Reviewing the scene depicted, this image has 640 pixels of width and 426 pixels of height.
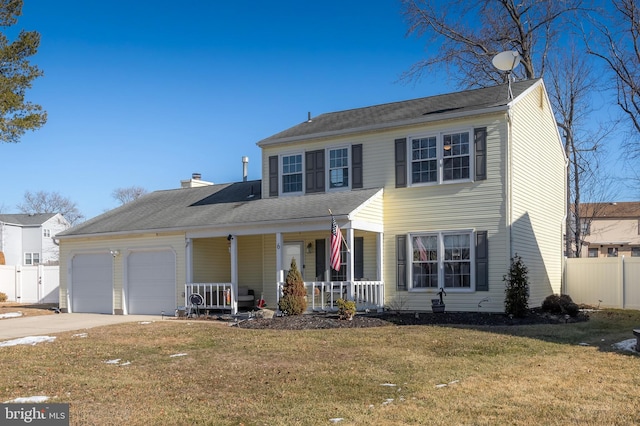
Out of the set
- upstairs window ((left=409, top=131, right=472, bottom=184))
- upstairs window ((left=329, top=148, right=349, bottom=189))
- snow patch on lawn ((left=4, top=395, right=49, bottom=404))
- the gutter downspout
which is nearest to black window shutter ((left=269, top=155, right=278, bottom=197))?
upstairs window ((left=329, top=148, right=349, bottom=189))

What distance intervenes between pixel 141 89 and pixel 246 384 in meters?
14.0

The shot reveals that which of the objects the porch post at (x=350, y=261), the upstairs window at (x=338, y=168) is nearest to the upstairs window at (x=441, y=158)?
the upstairs window at (x=338, y=168)

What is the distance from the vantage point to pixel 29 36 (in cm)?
2064

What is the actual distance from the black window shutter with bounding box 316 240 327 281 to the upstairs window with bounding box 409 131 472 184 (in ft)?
11.6

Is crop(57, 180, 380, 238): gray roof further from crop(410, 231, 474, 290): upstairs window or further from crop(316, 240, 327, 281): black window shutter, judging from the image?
crop(410, 231, 474, 290): upstairs window

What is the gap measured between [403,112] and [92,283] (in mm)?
11919

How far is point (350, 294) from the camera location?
53.8 feet

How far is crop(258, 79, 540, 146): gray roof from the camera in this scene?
17.3 metres

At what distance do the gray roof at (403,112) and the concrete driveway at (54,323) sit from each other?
7009 millimetres

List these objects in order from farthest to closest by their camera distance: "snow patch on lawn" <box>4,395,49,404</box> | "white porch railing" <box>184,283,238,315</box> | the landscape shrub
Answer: "white porch railing" <box>184,283,238,315</box>
the landscape shrub
"snow patch on lawn" <box>4,395,49,404</box>

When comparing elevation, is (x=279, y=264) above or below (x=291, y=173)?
below

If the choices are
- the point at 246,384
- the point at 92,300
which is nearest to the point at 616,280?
the point at 246,384

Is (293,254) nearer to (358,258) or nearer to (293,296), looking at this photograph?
(358,258)

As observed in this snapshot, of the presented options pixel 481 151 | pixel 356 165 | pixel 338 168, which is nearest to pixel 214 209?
A: pixel 338 168
